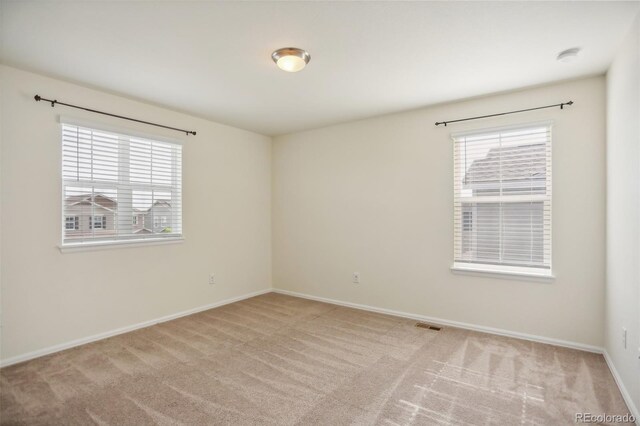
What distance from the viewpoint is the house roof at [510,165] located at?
10.4ft

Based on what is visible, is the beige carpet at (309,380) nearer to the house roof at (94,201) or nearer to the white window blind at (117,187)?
the white window blind at (117,187)

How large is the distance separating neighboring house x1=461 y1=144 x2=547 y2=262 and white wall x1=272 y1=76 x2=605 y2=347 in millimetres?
155

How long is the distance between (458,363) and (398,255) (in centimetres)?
150

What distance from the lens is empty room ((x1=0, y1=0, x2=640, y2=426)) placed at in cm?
208

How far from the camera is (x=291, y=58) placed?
245 centimetres

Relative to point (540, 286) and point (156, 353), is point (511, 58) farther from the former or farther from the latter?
point (156, 353)

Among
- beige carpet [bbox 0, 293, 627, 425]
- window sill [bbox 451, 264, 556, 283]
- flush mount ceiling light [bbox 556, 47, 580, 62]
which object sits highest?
flush mount ceiling light [bbox 556, 47, 580, 62]

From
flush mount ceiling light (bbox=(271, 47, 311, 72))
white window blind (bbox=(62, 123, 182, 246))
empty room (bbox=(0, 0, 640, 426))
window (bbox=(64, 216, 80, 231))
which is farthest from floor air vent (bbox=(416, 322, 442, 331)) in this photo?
window (bbox=(64, 216, 80, 231))

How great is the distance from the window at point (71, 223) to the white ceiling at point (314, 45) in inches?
51.2

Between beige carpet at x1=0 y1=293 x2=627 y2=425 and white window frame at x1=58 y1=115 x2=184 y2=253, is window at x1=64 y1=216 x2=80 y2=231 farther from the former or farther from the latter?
beige carpet at x1=0 y1=293 x2=627 y2=425

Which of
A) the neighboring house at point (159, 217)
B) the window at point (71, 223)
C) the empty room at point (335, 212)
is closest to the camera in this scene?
the empty room at point (335, 212)

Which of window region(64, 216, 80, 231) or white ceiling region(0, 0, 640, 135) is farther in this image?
window region(64, 216, 80, 231)

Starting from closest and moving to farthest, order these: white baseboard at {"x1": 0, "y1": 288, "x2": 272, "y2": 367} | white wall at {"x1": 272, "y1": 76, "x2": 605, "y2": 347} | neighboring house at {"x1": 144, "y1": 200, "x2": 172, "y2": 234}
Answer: white baseboard at {"x1": 0, "y1": 288, "x2": 272, "y2": 367} < white wall at {"x1": 272, "y1": 76, "x2": 605, "y2": 347} < neighboring house at {"x1": 144, "y1": 200, "x2": 172, "y2": 234}

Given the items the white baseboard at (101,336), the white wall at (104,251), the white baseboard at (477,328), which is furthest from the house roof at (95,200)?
the white baseboard at (477,328)
